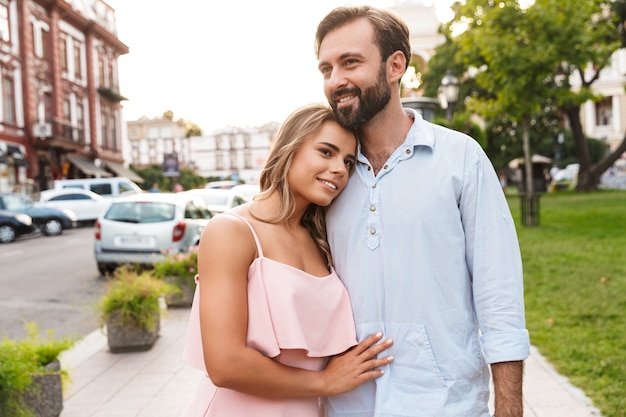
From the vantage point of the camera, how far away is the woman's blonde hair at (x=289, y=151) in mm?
2406

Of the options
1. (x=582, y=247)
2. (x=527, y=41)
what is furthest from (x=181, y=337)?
(x=527, y=41)

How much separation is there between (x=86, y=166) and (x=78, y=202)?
14866 mm

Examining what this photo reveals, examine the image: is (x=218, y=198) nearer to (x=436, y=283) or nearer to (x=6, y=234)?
(x=6, y=234)

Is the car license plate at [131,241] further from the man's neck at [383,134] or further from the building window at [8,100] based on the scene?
the building window at [8,100]

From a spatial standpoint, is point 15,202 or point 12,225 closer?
point 12,225

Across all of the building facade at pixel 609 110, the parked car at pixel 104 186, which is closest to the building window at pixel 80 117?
the parked car at pixel 104 186

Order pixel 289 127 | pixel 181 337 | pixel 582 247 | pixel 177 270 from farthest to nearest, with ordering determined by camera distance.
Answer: pixel 582 247 → pixel 177 270 → pixel 181 337 → pixel 289 127

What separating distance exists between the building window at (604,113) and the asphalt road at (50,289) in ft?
181

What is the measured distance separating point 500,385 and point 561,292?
7370 mm

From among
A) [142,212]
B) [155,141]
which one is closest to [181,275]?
[142,212]

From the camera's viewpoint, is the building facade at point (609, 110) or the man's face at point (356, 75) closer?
the man's face at point (356, 75)

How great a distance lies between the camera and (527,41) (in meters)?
17.2

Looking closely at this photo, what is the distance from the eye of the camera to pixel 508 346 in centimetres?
220

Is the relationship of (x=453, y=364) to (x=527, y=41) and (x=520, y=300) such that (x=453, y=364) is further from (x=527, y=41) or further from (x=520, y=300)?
(x=527, y=41)
